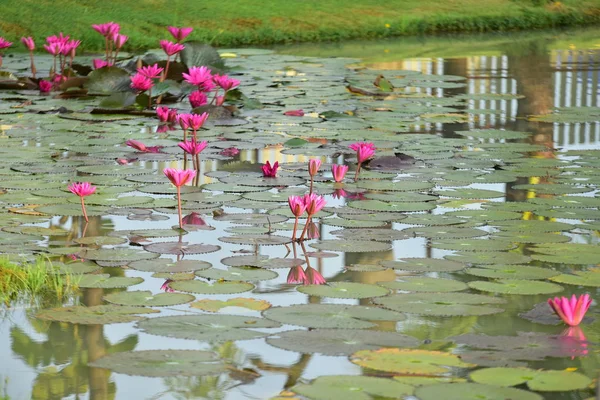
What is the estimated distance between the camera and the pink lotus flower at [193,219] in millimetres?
4023

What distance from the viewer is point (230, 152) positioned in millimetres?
5703

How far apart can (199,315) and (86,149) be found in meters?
3.01

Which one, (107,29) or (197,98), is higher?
(107,29)

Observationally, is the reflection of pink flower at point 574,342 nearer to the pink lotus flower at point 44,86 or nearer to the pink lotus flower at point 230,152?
the pink lotus flower at point 230,152

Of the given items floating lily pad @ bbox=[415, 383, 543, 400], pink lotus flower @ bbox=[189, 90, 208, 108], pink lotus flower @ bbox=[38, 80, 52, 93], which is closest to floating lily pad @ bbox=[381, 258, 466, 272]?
floating lily pad @ bbox=[415, 383, 543, 400]

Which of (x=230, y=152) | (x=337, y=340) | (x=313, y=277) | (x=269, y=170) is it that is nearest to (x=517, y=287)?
(x=313, y=277)

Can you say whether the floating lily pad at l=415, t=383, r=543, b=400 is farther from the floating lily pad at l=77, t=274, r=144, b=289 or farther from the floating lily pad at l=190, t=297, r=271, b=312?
the floating lily pad at l=77, t=274, r=144, b=289

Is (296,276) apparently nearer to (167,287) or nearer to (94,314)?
(167,287)

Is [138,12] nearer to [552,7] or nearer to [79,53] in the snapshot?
[79,53]

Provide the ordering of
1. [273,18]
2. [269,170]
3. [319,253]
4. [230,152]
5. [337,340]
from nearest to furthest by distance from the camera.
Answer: [337,340]
[319,253]
[269,170]
[230,152]
[273,18]

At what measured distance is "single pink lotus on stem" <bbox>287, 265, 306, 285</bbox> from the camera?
3.23m

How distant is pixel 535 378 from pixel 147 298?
1.17 meters

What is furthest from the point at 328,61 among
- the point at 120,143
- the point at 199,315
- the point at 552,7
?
the point at 199,315

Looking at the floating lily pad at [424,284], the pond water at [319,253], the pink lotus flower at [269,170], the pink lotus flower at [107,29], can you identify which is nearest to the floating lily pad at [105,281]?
the pond water at [319,253]
